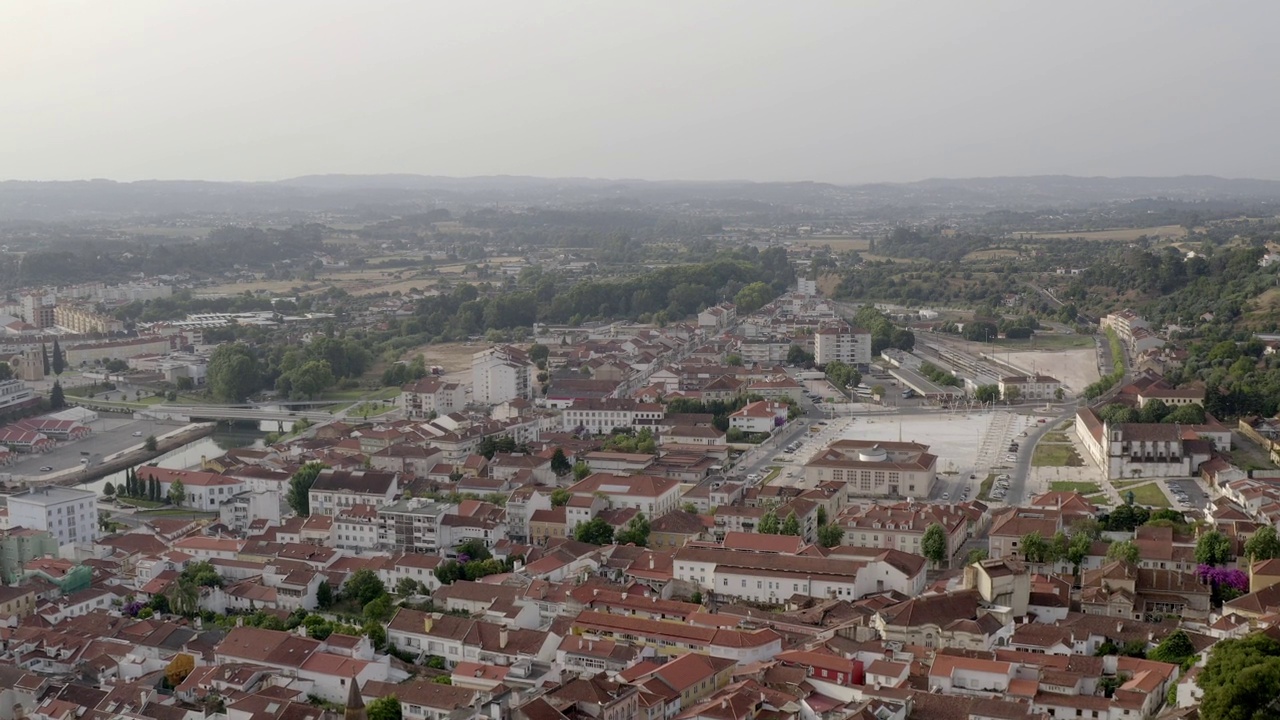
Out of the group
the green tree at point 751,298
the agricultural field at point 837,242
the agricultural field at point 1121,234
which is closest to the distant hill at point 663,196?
the agricultural field at point 837,242

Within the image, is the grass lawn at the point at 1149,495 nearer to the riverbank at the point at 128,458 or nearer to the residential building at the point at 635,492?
the residential building at the point at 635,492

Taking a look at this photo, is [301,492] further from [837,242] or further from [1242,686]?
[837,242]

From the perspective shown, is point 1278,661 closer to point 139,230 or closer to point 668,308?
point 668,308

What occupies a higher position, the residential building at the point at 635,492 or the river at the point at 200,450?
the residential building at the point at 635,492

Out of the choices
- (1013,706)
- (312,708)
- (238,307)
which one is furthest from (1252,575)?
(238,307)

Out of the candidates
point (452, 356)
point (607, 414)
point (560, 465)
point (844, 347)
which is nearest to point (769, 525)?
point (560, 465)
